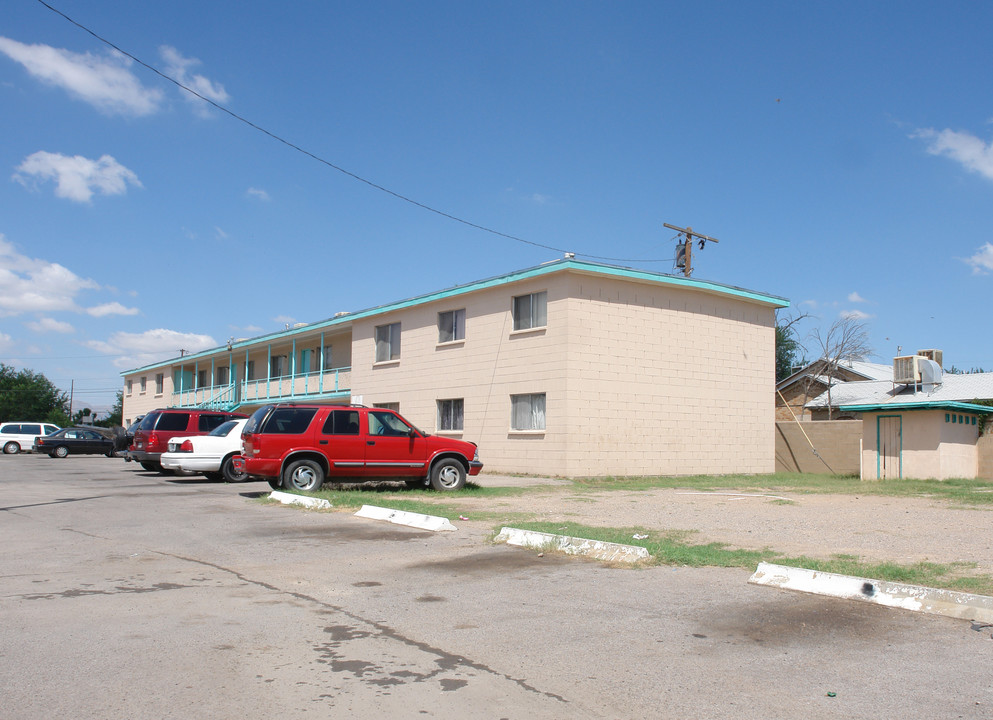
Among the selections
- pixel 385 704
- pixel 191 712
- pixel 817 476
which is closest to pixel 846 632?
pixel 385 704

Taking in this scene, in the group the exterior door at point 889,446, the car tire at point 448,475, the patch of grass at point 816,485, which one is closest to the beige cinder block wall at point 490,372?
the patch of grass at point 816,485

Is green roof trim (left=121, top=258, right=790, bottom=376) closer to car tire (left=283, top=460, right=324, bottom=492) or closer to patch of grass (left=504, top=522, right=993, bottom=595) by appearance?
car tire (left=283, top=460, right=324, bottom=492)

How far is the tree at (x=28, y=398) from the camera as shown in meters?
90.2

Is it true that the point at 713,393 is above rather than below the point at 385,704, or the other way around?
above

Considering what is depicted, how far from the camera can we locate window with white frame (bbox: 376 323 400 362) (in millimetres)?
28969

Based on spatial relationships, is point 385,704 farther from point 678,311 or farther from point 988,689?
point 678,311

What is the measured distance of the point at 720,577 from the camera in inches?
305

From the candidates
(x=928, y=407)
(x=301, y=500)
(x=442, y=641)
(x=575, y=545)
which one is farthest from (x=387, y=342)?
(x=442, y=641)

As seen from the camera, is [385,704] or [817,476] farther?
[817,476]

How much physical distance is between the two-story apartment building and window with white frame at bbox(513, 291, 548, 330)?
33 millimetres

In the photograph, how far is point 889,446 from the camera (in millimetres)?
23094

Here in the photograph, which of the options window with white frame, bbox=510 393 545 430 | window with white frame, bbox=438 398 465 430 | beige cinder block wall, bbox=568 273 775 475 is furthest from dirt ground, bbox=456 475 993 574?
window with white frame, bbox=438 398 465 430

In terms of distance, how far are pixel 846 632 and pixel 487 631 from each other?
256cm

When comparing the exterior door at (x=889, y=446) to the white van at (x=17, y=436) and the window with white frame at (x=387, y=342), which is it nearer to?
the window with white frame at (x=387, y=342)
